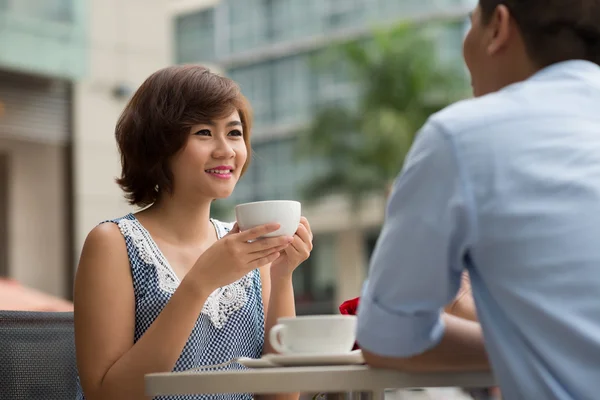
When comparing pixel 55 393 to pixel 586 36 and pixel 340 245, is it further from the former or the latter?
pixel 340 245

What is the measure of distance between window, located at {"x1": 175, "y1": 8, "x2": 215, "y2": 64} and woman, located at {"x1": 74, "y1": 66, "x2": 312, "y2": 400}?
29.6 metres

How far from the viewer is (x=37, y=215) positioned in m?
12.6

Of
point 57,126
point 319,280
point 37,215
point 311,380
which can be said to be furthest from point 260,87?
point 311,380

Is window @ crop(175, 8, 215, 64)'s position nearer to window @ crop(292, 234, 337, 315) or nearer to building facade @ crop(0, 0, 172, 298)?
window @ crop(292, 234, 337, 315)

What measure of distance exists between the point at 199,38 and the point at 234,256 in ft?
100

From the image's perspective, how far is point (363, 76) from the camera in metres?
24.2

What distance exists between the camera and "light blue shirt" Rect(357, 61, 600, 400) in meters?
1.13

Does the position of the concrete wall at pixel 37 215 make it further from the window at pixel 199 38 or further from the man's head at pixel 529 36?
the window at pixel 199 38

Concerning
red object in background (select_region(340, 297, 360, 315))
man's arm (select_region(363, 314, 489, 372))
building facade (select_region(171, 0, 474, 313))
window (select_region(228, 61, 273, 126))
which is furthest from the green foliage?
man's arm (select_region(363, 314, 489, 372))

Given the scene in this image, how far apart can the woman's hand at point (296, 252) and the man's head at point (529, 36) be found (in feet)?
2.11

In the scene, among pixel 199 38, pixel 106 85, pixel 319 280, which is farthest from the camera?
pixel 199 38

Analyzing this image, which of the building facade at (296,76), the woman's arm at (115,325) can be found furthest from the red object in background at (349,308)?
the building facade at (296,76)

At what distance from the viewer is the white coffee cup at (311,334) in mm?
1417

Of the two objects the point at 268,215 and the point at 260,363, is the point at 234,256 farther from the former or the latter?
the point at 260,363
